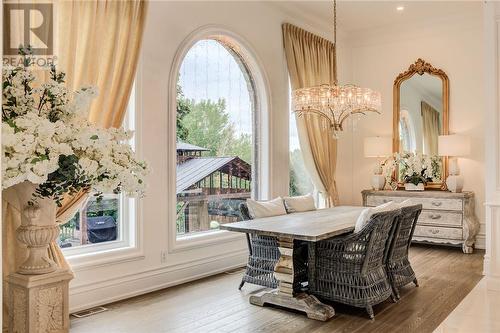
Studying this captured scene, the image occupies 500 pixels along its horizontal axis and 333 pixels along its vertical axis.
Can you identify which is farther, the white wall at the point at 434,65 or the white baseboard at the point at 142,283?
the white wall at the point at 434,65

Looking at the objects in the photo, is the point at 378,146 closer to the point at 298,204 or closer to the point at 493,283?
the point at 298,204

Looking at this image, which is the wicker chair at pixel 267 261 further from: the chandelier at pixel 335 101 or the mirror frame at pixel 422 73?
the mirror frame at pixel 422 73

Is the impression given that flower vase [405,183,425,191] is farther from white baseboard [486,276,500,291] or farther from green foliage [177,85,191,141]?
green foliage [177,85,191,141]

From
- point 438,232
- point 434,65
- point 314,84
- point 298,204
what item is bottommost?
point 438,232

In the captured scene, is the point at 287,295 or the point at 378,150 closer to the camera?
the point at 287,295

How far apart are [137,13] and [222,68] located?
1.58 metres

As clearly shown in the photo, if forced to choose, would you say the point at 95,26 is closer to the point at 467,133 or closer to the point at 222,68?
the point at 222,68

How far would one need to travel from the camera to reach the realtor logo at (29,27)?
3176 millimetres

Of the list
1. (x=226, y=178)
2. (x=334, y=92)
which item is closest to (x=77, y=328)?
(x=226, y=178)

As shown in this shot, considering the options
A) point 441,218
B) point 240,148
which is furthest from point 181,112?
point 441,218

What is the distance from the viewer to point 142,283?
4230mm

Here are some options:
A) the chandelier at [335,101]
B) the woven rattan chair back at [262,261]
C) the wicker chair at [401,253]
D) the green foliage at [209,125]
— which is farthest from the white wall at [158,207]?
the wicker chair at [401,253]

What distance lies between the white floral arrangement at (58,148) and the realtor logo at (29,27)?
4.46 feet

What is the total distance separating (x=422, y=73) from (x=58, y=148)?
6459 mm
